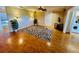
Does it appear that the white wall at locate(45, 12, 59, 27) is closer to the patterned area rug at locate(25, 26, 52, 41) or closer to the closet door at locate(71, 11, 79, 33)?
the patterned area rug at locate(25, 26, 52, 41)

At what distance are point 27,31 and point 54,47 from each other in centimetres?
58

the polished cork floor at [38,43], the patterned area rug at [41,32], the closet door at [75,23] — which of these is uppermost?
the closet door at [75,23]

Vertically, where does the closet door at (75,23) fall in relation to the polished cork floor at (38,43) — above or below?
above

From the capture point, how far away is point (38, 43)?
2.00 metres

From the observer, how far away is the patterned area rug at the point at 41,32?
200 cm

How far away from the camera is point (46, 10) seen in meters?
1.97

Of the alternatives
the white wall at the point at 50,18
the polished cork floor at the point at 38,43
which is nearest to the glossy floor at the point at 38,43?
the polished cork floor at the point at 38,43

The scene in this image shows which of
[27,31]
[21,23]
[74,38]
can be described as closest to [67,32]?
[74,38]

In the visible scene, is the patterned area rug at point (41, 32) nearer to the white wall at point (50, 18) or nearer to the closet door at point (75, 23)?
the white wall at point (50, 18)

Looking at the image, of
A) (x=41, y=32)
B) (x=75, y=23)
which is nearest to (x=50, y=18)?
(x=41, y=32)

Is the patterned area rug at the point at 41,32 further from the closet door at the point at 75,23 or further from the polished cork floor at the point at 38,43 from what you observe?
the closet door at the point at 75,23

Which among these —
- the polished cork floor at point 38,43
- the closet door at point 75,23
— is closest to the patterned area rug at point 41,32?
the polished cork floor at point 38,43

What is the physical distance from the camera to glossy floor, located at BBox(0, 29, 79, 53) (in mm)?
1979
